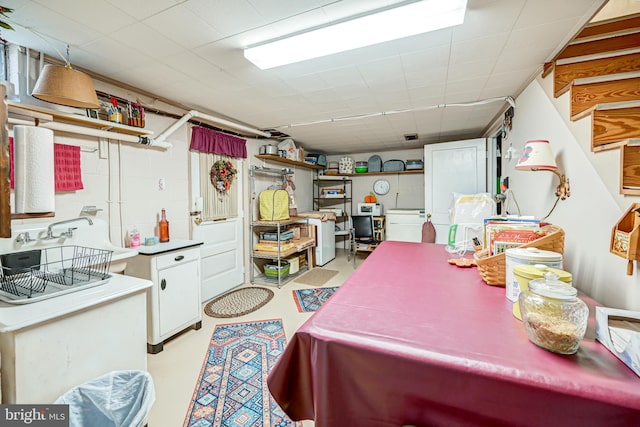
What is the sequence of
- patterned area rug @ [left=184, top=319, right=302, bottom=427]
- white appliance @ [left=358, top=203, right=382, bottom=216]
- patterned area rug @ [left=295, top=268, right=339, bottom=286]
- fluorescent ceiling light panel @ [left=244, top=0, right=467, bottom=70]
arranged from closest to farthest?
1. fluorescent ceiling light panel @ [left=244, top=0, right=467, bottom=70]
2. patterned area rug @ [left=184, top=319, right=302, bottom=427]
3. patterned area rug @ [left=295, top=268, right=339, bottom=286]
4. white appliance @ [left=358, top=203, right=382, bottom=216]

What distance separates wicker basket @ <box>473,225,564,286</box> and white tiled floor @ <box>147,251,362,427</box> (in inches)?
50.8

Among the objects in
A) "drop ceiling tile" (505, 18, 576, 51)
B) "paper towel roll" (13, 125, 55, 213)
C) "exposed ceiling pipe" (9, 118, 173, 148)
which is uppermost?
"drop ceiling tile" (505, 18, 576, 51)

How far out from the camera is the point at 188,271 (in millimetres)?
2521

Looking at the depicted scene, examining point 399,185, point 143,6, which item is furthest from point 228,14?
point 399,185

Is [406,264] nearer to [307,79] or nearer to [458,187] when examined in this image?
[307,79]

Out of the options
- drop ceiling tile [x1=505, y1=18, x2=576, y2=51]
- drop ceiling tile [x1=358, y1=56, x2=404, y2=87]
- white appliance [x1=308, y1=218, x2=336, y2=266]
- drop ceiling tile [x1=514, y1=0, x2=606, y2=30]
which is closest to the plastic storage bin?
white appliance [x1=308, y1=218, x2=336, y2=266]

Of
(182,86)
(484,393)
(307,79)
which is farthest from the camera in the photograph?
(182,86)

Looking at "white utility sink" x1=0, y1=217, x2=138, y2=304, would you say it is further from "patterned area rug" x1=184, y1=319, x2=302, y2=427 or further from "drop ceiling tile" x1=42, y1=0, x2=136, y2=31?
"drop ceiling tile" x1=42, y1=0, x2=136, y2=31

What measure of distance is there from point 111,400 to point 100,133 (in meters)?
1.96

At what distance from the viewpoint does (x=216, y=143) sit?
11.0ft

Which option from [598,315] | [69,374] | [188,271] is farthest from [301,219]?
[598,315]

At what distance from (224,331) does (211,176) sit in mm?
1879

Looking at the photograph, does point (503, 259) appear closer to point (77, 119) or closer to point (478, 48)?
point (478, 48)

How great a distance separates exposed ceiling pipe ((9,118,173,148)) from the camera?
72.6 inches
